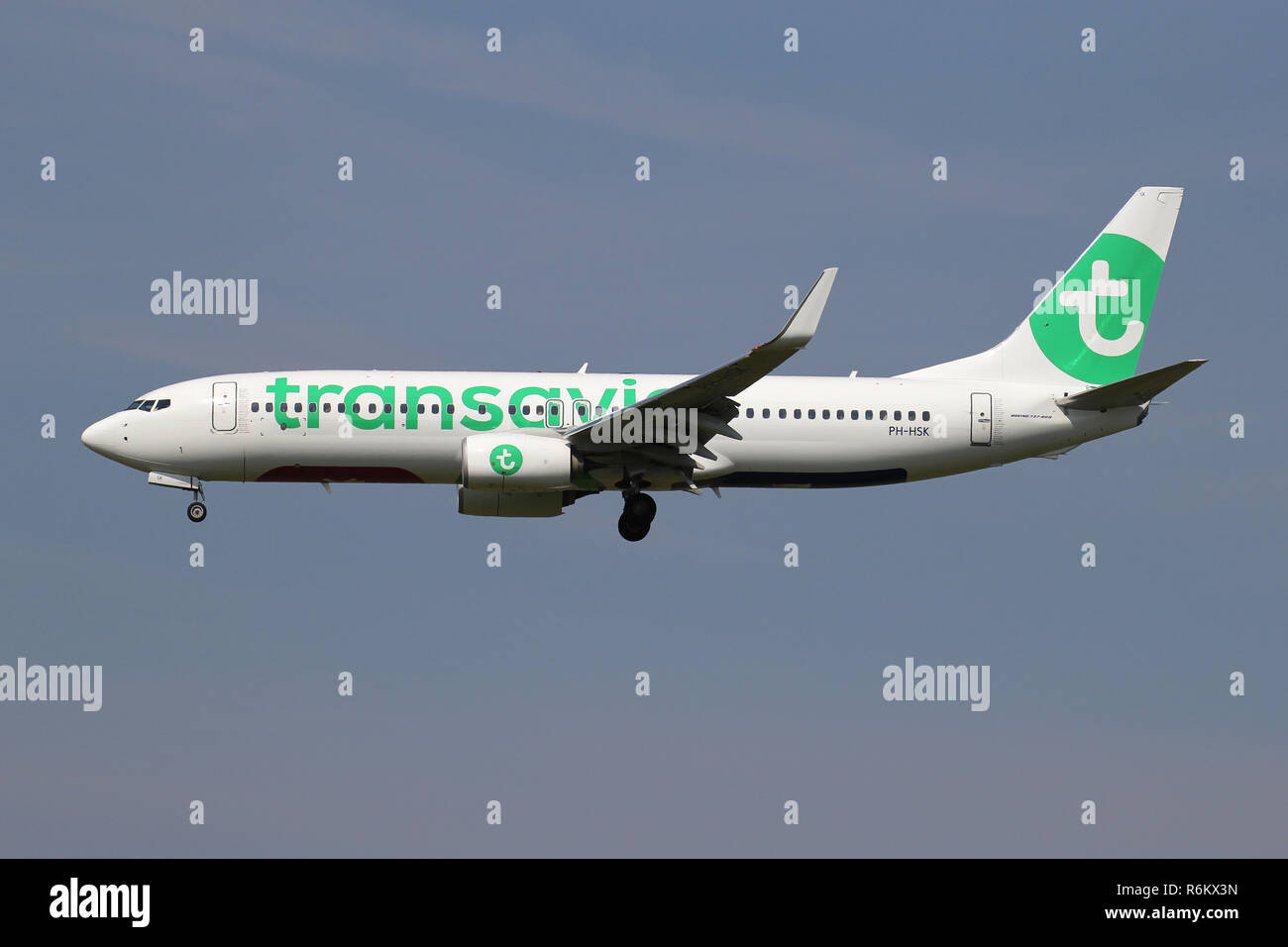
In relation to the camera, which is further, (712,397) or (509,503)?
(509,503)

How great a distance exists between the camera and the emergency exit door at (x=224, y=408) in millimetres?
50688

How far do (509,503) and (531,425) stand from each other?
9.46ft

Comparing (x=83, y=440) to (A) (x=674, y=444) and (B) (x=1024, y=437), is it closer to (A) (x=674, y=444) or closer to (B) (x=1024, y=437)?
(A) (x=674, y=444)

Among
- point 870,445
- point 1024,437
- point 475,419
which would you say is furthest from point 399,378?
point 1024,437

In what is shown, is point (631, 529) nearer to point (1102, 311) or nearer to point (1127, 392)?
point (1127, 392)

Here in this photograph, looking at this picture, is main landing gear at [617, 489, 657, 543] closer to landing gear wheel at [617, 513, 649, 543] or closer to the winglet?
landing gear wheel at [617, 513, 649, 543]

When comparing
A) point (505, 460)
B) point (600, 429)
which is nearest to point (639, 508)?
point (600, 429)

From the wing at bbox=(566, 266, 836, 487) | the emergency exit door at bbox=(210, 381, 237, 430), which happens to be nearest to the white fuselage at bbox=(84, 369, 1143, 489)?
the emergency exit door at bbox=(210, 381, 237, 430)

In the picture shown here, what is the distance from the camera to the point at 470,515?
173 feet

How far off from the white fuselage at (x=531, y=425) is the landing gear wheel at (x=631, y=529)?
1.14 m

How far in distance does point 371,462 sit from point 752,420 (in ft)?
34.4

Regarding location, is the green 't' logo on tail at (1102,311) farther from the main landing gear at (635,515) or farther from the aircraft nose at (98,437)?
the aircraft nose at (98,437)

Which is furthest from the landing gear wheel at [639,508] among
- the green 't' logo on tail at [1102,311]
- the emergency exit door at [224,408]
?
the green 't' logo on tail at [1102,311]

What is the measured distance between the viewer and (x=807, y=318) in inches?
1780
